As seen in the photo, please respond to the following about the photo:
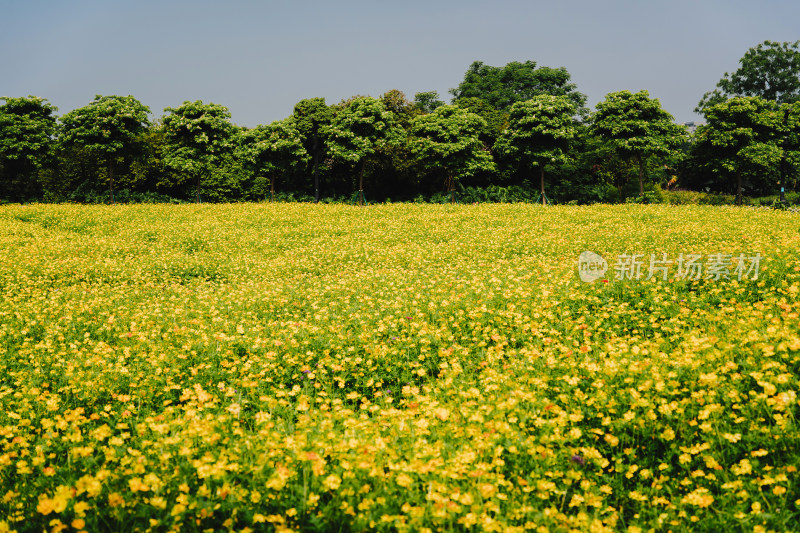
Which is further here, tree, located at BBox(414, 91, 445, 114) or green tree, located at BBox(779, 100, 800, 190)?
tree, located at BBox(414, 91, 445, 114)

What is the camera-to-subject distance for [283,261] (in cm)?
1551

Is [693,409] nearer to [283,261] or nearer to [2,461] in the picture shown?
[2,461]

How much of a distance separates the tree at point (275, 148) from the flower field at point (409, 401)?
3109cm

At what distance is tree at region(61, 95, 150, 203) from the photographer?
4156 cm

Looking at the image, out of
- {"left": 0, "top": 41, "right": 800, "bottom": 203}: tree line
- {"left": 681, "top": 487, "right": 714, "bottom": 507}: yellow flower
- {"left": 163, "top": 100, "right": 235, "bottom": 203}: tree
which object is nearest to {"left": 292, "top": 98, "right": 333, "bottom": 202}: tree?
{"left": 0, "top": 41, "right": 800, "bottom": 203}: tree line

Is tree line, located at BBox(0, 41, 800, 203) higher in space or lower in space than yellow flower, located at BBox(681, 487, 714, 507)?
higher

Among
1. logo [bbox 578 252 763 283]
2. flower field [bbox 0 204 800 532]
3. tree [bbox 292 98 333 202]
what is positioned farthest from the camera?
tree [bbox 292 98 333 202]

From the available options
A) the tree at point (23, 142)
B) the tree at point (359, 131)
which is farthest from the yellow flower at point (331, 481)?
the tree at point (23, 142)

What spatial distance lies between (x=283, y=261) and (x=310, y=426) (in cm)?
1136

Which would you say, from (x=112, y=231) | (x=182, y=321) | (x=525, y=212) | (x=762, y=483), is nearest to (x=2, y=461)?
(x=182, y=321)

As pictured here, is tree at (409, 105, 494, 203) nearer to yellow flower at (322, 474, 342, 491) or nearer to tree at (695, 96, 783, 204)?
tree at (695, 96, 783, 204)

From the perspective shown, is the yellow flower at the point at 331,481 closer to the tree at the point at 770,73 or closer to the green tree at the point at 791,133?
the green tree at the point at 791,133

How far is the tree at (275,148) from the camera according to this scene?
1687 inches

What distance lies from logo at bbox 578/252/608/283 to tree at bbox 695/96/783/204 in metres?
36.0
